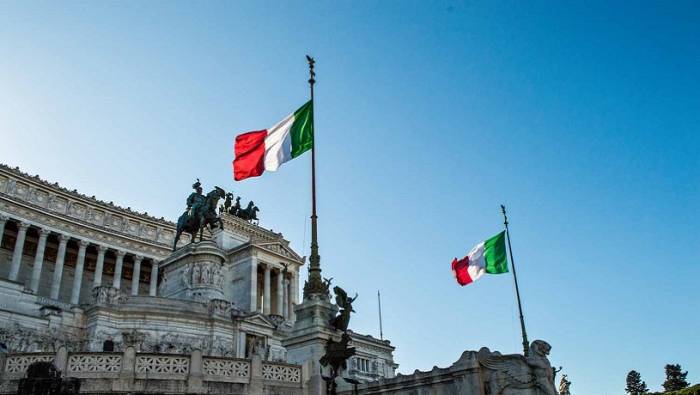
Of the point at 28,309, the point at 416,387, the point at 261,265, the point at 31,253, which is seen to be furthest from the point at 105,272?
the point at 416,387

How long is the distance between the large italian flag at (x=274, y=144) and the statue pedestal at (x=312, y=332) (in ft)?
23.4

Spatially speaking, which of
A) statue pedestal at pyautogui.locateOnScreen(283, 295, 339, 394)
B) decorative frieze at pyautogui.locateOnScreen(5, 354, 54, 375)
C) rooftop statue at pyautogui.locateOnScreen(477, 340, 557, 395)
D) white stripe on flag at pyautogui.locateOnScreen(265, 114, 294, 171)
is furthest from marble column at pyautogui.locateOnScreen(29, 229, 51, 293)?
rooftop statue at pyautogui.locateOnScreen(477, 340, 557, 395)

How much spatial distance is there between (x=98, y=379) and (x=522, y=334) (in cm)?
2124

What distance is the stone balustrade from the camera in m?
14.4

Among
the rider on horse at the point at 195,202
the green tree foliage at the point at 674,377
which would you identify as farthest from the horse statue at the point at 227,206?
the green tree foliage at the point at 674,377

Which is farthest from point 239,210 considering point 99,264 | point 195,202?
point 195,202

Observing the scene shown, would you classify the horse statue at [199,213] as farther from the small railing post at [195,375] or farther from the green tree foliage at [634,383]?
the green tree foliage at [634,383]

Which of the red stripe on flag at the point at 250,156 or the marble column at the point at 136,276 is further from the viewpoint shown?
the marble column at the point at 136,276

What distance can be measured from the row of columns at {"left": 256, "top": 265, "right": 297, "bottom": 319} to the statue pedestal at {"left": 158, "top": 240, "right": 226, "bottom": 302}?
2837 centimetres

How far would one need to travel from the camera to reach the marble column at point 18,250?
57469mm

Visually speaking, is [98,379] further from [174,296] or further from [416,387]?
[174,296]

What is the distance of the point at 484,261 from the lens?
33000mm

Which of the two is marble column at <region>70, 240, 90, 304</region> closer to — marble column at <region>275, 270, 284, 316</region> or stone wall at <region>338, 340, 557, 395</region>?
marble column at <region>275, 270, 284, 316</region>

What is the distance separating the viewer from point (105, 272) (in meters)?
72.6
